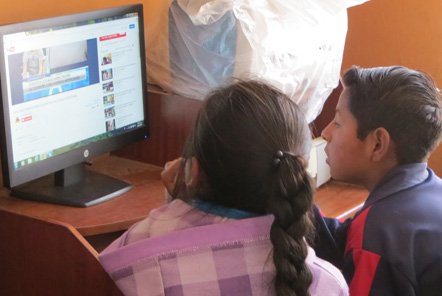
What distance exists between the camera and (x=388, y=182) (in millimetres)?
1387

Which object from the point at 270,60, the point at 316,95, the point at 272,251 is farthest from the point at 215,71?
the point at 272,251

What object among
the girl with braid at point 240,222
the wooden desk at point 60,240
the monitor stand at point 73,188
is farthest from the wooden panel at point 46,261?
the girl with braid at point 240,222

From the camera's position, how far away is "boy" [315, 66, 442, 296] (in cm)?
126

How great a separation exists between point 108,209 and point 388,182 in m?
0.62

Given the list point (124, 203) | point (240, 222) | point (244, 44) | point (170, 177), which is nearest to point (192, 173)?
point (240, 222)

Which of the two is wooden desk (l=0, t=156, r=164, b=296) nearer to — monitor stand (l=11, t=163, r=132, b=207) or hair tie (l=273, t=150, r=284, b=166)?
monitor stand (l=11, t=163, r=132, b=207)

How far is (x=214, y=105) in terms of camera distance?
1052 millimetres

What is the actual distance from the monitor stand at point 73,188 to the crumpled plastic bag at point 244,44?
31cm

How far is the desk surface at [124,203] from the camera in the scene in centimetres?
144

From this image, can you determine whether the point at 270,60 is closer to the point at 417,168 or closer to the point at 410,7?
the point at 417,168

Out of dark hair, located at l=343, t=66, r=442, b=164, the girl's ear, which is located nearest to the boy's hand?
the girl's ear

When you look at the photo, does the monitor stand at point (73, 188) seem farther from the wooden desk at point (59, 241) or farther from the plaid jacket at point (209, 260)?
the plaid jacket at point (209, 260)

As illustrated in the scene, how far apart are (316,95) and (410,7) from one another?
0.68 metres

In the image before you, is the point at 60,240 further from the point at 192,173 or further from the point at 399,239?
the point at 399,239
